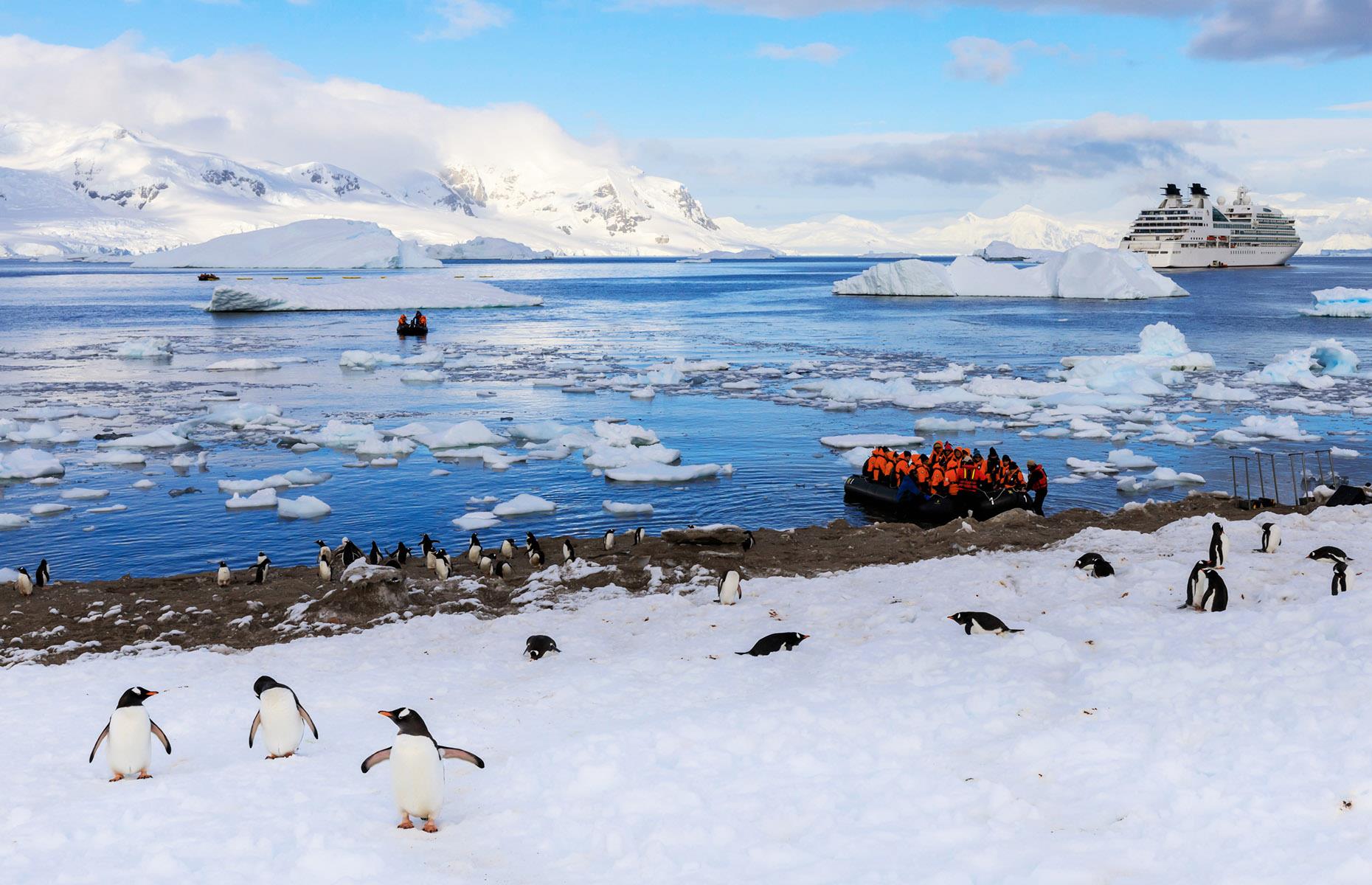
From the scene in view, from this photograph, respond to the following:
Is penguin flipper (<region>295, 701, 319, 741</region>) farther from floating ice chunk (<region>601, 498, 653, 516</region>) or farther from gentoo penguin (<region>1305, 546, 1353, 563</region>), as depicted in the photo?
floating ice chunk (<region>601, 498, 653, 516</region>)

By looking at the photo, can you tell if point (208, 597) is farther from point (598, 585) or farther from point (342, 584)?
point (598, 585)

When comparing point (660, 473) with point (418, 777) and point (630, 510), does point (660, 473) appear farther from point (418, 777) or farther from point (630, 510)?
point (418, 777)

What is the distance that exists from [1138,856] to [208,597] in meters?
10.8

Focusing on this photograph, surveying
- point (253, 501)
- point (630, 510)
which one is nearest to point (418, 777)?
point (630, 510)

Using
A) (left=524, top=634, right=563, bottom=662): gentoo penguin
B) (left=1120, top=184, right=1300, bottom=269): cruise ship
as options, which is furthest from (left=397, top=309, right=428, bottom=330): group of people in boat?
(left=1120, top=184, right=1300, bottom=269): cruise ship

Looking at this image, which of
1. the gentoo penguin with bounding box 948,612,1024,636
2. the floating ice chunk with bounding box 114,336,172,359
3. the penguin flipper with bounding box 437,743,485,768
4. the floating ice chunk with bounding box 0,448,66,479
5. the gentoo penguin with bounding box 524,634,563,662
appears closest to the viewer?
the penguin flipper with bounding box 437,743,485,768

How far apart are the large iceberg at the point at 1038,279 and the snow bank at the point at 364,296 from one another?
2717cm

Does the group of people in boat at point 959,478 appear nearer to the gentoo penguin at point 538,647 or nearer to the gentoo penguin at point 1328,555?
the gentoo penguin at point 1328,555

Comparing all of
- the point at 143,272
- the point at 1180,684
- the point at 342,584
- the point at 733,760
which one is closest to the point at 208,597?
the point at 342,584

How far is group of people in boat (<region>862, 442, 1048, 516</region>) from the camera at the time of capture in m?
18.4

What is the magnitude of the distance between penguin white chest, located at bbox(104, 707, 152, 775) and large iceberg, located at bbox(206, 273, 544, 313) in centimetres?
6564

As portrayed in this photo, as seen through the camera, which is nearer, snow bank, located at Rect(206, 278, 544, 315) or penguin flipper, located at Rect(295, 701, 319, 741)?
penguin flipper, located at Rect(295, 701, 319, 741)

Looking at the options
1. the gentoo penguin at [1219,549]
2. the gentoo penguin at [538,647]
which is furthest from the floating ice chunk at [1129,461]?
the gentoo penguin at [538,647]

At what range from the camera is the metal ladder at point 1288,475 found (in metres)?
18.8
